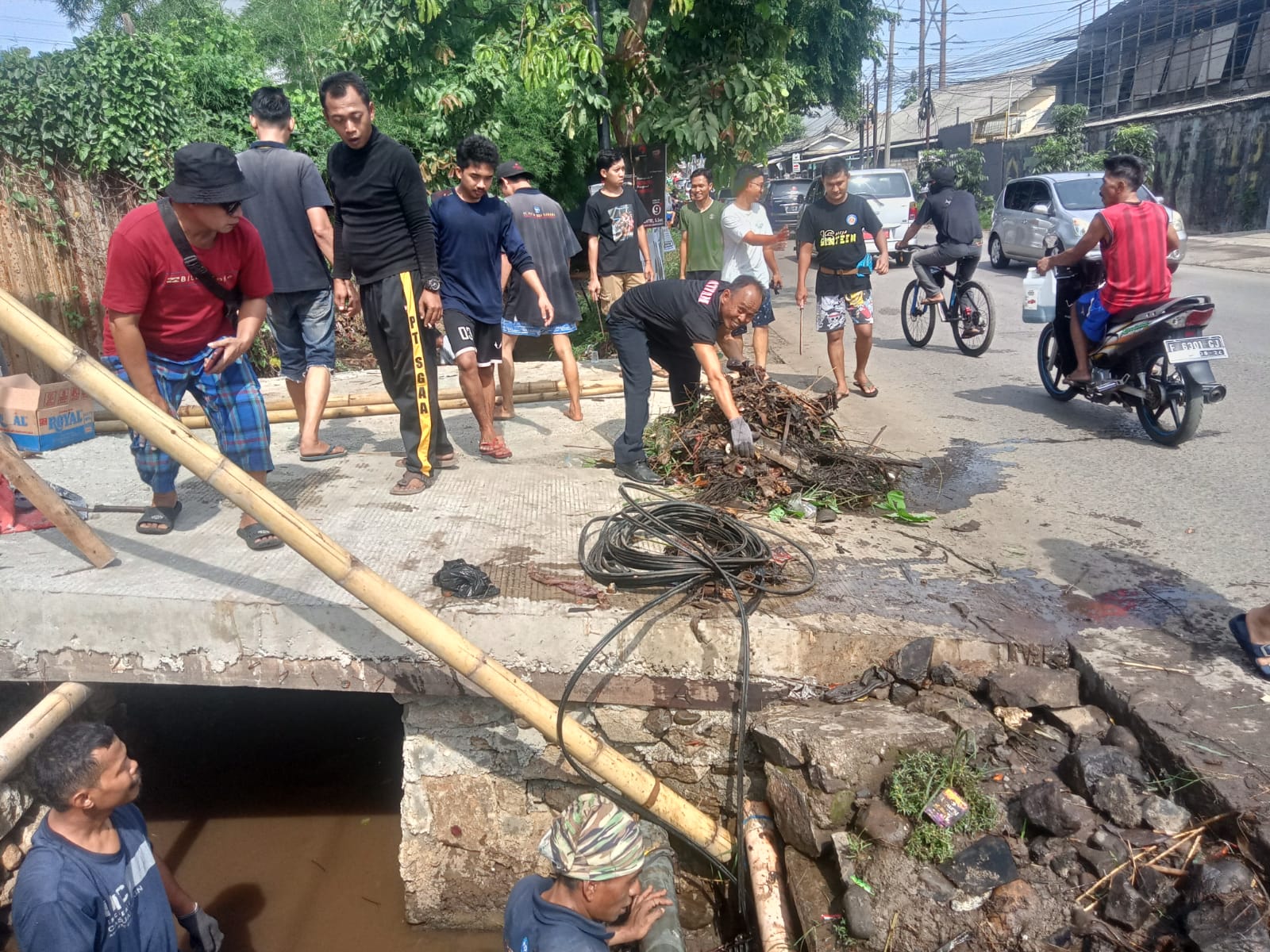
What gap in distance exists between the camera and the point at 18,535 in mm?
3938

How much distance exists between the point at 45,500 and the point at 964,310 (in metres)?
8.31

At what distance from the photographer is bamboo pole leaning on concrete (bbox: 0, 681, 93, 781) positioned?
3221 millimetres

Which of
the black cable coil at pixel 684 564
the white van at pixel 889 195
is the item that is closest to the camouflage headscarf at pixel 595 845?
the black cable coil at pixel 684 564

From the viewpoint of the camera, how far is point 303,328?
16.4 ft

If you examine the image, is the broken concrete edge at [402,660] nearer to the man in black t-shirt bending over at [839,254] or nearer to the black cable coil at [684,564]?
the black cable coil at [684,564]

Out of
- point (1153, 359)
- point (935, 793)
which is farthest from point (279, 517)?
point (1153, 359)

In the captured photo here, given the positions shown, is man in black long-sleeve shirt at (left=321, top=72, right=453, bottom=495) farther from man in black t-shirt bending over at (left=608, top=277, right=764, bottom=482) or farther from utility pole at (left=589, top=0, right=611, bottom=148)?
utility pole at (left=589, top=0, right=611, bottom=148)

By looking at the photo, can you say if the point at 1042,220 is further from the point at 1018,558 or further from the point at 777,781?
the point at 777,781

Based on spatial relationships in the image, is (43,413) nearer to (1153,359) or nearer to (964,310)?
(1153,359)

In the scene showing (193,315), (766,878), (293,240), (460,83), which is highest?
(460,83)

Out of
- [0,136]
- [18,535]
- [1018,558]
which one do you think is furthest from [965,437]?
[0,136]

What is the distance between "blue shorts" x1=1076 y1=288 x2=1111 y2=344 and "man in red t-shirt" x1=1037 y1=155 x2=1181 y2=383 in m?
0.10

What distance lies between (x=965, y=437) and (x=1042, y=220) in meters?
10.9

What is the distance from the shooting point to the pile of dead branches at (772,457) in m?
4.67
